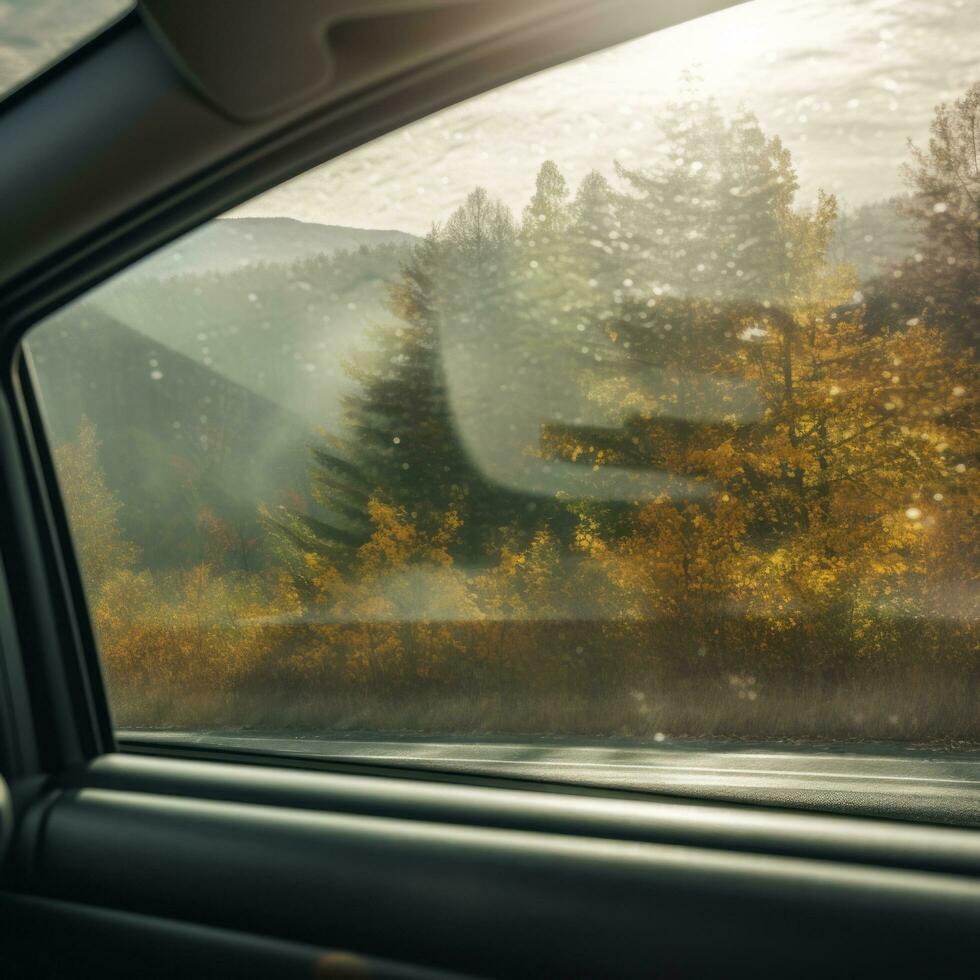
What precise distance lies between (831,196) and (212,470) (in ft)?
5.64

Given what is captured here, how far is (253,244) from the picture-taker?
2.90 metres

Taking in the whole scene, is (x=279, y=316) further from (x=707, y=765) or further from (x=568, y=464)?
(x=707, y=765)

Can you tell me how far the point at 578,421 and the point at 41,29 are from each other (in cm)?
151

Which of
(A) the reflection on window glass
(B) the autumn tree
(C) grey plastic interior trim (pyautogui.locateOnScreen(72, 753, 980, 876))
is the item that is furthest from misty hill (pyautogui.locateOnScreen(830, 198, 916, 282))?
(B) the autumn tree

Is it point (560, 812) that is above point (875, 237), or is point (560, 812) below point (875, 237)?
below

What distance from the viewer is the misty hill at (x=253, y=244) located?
2.83 m

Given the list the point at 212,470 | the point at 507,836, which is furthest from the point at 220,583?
the point at 507,836

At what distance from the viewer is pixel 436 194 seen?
2.75 metres

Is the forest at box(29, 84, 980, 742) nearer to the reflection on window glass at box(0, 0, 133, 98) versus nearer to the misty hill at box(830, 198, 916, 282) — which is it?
the misty hill at box(830, 198, 916, 282)

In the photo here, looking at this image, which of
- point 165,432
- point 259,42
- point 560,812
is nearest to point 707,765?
point 560,812

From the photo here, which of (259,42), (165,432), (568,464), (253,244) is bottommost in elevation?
(568,464)

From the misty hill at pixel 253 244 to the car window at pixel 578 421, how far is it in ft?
0.04

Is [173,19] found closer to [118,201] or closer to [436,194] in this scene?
[118,201]

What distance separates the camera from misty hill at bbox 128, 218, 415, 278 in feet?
9.29
